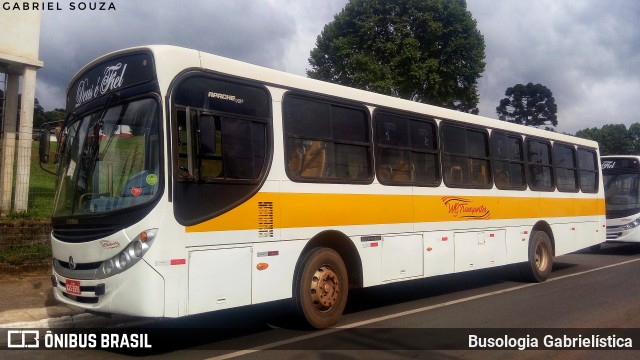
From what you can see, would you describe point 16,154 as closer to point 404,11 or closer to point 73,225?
point 73,225

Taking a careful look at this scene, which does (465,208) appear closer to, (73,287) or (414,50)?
(73,287)

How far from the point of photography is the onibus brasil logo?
31.4ft

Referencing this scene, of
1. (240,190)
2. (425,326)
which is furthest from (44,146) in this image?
(425,326)

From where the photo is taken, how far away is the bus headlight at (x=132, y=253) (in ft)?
18.5

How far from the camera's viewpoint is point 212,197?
6.18 metres

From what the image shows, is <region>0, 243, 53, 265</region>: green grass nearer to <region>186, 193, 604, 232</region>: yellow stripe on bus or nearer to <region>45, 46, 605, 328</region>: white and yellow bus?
<region>45, 46, 605, 328</region>: white and yellow bus

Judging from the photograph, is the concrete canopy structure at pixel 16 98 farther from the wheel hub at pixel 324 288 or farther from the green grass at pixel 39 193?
the wheel hub at pixel 324 288

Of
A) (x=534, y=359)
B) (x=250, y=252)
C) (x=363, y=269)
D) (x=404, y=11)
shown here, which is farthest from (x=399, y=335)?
(x=404, y=11)

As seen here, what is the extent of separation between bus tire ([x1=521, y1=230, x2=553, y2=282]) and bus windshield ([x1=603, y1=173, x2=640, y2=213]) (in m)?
7.18

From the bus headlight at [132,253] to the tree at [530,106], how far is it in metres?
65.5

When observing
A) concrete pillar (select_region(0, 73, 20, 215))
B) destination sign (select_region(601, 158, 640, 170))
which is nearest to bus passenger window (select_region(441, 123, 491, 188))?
concrete pillar (select_region(0, 73, 20, 215))

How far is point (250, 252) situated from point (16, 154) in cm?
773

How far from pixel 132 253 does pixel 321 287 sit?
260 centimetres

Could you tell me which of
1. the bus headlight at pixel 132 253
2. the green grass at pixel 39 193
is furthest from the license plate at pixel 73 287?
the green grass at pixel 39 193
